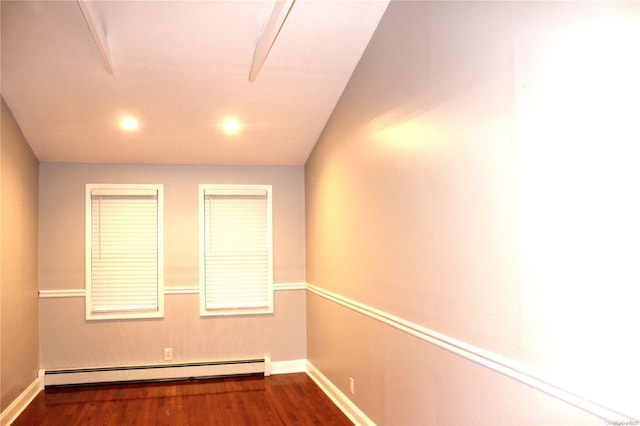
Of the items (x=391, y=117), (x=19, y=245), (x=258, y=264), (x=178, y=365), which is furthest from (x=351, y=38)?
(x=178, y=365)

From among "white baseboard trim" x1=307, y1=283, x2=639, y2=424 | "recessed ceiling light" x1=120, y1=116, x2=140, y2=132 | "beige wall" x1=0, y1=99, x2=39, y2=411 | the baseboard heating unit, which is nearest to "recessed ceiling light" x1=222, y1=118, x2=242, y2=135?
"recessed ceiling light" x1=120, y1=116, x2=140, y2=132

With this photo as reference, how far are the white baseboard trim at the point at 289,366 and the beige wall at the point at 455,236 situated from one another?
5.36 feet

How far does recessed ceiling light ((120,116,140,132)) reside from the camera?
189 inches

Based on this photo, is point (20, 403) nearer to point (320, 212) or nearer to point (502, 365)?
point (320, 212)

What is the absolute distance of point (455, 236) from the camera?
8.61 feet

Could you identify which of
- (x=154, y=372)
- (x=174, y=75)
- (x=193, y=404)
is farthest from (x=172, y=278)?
(x=174, y=75)

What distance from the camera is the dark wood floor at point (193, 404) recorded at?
435cm

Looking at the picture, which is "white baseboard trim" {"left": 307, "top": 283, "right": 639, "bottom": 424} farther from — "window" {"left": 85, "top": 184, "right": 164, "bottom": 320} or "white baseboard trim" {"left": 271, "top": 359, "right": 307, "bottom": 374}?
"window" {"left": 85, "top": 184, "right": 164, "bottom": 320}

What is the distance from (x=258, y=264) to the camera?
19.6 ft

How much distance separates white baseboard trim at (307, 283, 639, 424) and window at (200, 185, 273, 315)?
2.34 m

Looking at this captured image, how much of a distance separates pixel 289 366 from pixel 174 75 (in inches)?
130

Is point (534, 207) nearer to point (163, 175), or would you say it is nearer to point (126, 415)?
point (126, 415)

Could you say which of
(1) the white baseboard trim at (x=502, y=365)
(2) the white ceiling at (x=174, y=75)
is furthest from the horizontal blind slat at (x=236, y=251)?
(1) the white baseboard trim at (x=502, y=365)

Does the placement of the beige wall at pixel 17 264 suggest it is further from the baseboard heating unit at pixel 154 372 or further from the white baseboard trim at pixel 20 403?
the baseboard heating unit at pixel 154 372
